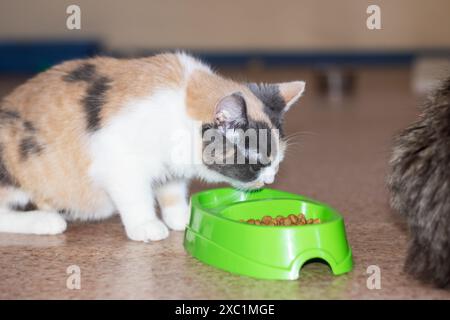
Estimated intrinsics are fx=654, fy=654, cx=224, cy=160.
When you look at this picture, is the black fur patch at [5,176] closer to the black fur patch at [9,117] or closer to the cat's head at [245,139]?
the black fur patch at [9,117]

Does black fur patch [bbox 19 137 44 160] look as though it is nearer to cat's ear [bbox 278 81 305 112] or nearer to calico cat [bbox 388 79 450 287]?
cat's ear [bbox 278 81 305 112]

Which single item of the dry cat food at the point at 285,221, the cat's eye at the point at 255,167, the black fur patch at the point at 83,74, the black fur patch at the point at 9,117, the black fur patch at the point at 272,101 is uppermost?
the black fur patch at the point at 83,74

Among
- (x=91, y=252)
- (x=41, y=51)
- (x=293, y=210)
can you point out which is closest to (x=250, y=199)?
(x=293, y=210)

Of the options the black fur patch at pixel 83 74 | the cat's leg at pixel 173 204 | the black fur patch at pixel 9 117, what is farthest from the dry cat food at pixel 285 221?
the black fur patch at pixel 9 117

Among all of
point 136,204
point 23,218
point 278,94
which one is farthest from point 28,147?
point 278,94

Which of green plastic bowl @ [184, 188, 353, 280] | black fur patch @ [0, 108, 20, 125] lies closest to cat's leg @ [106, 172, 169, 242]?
green plastic bowl @ [184, 188, 353, 280]

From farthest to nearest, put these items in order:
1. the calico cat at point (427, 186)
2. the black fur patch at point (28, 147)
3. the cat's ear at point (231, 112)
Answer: the black fur patch at point (28, 147)
the cat's ear at point (231, 112)
the calico cat at point (427, 186)

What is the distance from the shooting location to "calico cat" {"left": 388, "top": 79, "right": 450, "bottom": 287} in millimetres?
1476

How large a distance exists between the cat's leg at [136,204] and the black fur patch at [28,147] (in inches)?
10.6

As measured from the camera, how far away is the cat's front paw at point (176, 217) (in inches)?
86.1

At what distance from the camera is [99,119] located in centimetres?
197

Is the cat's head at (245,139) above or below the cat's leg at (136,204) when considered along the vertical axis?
above

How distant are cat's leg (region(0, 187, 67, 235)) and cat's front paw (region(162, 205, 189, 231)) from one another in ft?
1.10
